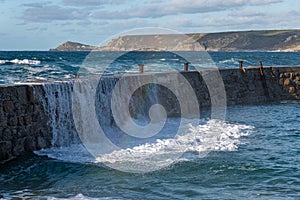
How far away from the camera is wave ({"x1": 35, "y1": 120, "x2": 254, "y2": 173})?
1079 centimetres

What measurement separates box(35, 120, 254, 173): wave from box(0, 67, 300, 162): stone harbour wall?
Result: 0.58 meters

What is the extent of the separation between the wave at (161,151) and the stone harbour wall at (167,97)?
1.90ft

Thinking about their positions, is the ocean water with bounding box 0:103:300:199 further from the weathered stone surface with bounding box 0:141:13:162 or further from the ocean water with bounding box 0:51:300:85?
the ocean water with bounding box 0:51:300:85

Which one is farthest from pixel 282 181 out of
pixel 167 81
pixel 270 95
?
pixel 270 95

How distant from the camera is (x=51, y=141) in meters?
12.3

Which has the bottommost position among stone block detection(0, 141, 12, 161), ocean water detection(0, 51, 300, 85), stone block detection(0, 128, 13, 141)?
stone block detection(0, 141, 12, 161)

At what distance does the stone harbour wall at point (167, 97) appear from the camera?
36.9ft

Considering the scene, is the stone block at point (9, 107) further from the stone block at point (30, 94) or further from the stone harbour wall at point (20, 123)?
the stone block at point (30, 94)

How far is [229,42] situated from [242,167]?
149 meters

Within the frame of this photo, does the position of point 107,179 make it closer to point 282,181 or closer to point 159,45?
point 282,181

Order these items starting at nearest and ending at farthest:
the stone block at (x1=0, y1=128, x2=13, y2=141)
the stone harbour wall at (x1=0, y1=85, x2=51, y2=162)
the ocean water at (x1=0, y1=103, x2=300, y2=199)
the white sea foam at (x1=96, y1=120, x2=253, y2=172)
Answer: the ocean water at (x1=0, y1=103, x2=300, y2=199)
the white sea foam at (x1=96, y1=120, x2=253, y2=172)
the stone block at (x1=0, y1=128, x2=13, y2=141)
the stone harbour wall at (x1=0, y1=85, x2=51, y2=162)

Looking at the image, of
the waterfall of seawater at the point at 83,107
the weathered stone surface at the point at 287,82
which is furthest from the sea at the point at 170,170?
the weathered stone surface at the point at 287,82

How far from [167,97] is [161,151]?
7.27m

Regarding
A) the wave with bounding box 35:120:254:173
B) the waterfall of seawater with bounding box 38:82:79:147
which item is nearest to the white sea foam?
the wave with bounding box 35:120:254:173
